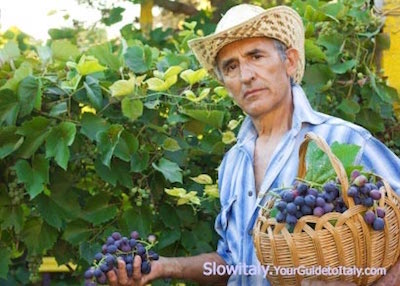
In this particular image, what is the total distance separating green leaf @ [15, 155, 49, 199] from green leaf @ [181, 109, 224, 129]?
0.52 metres

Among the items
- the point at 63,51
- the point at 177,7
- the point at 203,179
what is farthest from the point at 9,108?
the point at 177,7

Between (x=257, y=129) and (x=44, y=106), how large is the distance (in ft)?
3.01

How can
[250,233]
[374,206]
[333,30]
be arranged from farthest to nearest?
1. [333,30]
2. [250,233]
3. [374,206]

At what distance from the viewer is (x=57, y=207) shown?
3.05 m

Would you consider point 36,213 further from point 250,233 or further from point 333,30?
point 333,30

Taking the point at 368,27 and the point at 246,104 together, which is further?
the point at 368,27

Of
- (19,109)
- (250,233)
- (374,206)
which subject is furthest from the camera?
(19,109)

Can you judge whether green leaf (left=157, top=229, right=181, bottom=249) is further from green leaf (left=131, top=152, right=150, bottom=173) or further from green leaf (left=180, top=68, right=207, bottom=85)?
green leaf (left=180, top=68, right=207, bottom=85)

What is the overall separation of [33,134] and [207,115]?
0.60m

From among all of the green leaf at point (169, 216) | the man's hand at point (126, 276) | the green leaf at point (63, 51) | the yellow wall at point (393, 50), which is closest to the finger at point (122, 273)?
the man's hand at point (126, 276)

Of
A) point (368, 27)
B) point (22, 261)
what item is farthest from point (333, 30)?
point (22, 261)

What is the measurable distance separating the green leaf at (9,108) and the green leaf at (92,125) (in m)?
0.23

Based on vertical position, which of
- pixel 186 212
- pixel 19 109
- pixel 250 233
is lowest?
pixel 186 212

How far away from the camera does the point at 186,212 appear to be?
3129 millimetres
